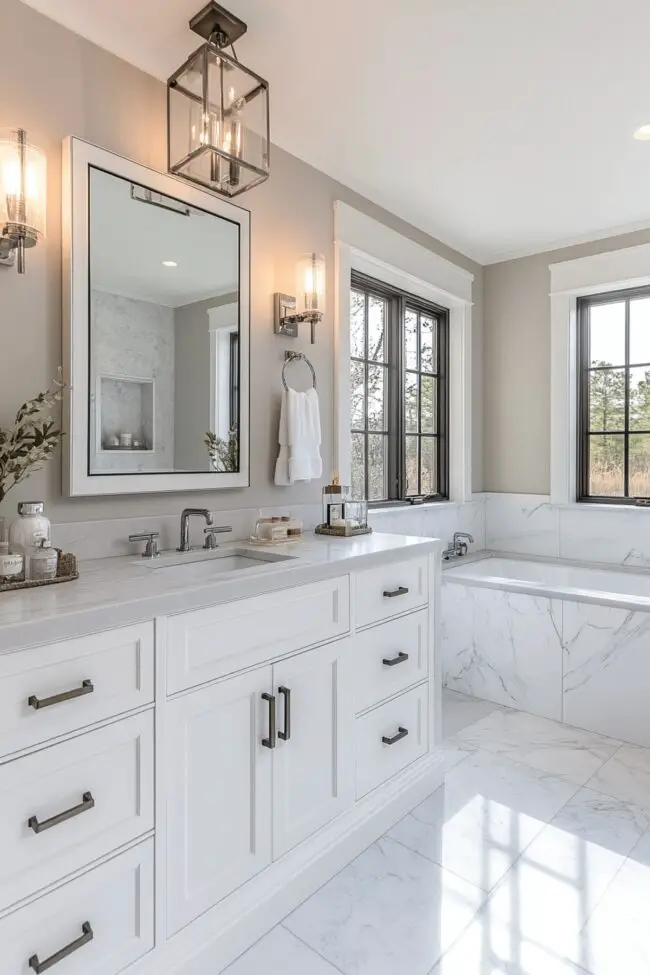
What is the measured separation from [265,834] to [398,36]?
232cm

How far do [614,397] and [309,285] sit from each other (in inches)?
85.1

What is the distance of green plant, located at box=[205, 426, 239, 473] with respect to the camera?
208 centimetres

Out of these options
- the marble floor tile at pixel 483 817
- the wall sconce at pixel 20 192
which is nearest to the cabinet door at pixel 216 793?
the marble floor tile at pixel 483 817

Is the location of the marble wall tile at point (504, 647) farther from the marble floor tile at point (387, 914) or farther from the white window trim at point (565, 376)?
the marble floor tile at point (387, 914)

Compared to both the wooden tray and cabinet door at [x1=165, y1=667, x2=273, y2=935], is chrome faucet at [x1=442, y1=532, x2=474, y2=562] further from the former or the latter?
the wooden tray

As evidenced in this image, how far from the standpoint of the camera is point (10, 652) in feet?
3.45

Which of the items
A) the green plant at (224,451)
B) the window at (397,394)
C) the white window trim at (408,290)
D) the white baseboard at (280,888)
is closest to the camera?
the white baseboard at (280,888)

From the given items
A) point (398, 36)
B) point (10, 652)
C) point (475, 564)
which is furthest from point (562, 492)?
point (10, 652)

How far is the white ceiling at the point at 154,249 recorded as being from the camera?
174 centimetres

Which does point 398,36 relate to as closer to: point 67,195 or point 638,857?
point 67,195

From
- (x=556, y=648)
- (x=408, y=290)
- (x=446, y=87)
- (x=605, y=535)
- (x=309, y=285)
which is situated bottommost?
(x=556, y=648)

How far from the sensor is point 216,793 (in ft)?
4.66

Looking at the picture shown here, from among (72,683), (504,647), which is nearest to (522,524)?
(504,647)

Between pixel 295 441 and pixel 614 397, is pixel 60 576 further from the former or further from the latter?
pixel 614 397
